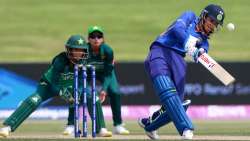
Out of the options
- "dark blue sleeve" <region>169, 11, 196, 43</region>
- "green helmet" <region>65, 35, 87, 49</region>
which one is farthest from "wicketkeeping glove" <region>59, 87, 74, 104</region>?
"dark blue sleeve" <region>169, 11, 196, 43</region>

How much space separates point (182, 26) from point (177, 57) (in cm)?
42

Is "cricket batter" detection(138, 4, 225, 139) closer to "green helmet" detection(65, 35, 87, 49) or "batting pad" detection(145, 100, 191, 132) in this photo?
"batting pad" detection(145, 100, 191, 132)

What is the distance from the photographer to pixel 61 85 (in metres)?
11.2

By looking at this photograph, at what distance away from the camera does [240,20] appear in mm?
28062

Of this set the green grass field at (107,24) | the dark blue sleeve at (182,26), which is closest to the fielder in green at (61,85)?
the dark blue sleeve at (182,26)

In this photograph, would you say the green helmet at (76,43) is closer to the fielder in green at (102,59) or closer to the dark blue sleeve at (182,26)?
the dark blue sleeve at (182,26)

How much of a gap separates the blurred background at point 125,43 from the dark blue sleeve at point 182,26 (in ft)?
24.4

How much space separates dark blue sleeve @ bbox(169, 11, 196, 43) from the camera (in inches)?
388

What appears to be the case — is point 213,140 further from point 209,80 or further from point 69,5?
point 69,5

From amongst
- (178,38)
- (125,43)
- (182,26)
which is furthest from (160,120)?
(125,43)

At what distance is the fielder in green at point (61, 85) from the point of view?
10914mm

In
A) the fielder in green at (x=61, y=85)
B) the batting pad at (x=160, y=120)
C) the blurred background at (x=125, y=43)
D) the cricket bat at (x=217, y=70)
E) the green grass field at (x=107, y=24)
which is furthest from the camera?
the green grass field at (x=107, y=24)

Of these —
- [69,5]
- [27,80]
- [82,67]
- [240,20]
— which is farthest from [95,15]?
[82,67]

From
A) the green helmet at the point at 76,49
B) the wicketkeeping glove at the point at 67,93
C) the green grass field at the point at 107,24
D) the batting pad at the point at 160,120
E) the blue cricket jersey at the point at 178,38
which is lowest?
the green grass field at the point at 107,24
